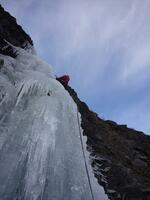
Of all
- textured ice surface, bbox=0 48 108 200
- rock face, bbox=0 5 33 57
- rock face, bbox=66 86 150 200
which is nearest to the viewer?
textured ice surface, bbox=0 48 108 200

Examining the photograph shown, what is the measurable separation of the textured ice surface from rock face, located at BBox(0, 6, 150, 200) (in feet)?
5.09

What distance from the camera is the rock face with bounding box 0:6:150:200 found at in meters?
7.38

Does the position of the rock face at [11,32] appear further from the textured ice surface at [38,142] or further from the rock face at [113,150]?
the textured ice surface at [38,142]

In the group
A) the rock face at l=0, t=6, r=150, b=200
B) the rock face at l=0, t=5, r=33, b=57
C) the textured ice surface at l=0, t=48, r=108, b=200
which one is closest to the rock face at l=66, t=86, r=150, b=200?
the rock face at l=0, t=6, r=150, b=200

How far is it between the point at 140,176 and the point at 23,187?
443 centimetres

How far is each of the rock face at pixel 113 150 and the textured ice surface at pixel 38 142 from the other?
1.55 m

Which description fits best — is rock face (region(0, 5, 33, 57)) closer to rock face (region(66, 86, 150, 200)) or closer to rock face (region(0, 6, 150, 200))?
rock face (region(0, 6, 150, 200))

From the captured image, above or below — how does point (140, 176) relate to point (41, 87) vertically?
below

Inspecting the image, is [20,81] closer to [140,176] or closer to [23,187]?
[23,187]

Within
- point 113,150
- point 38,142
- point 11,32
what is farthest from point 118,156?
point 11,32

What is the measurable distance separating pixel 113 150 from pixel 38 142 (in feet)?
13.4

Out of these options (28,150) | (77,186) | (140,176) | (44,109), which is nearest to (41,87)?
(44,109)

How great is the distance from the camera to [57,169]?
17.2ft

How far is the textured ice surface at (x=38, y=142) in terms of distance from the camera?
16.0 feet
